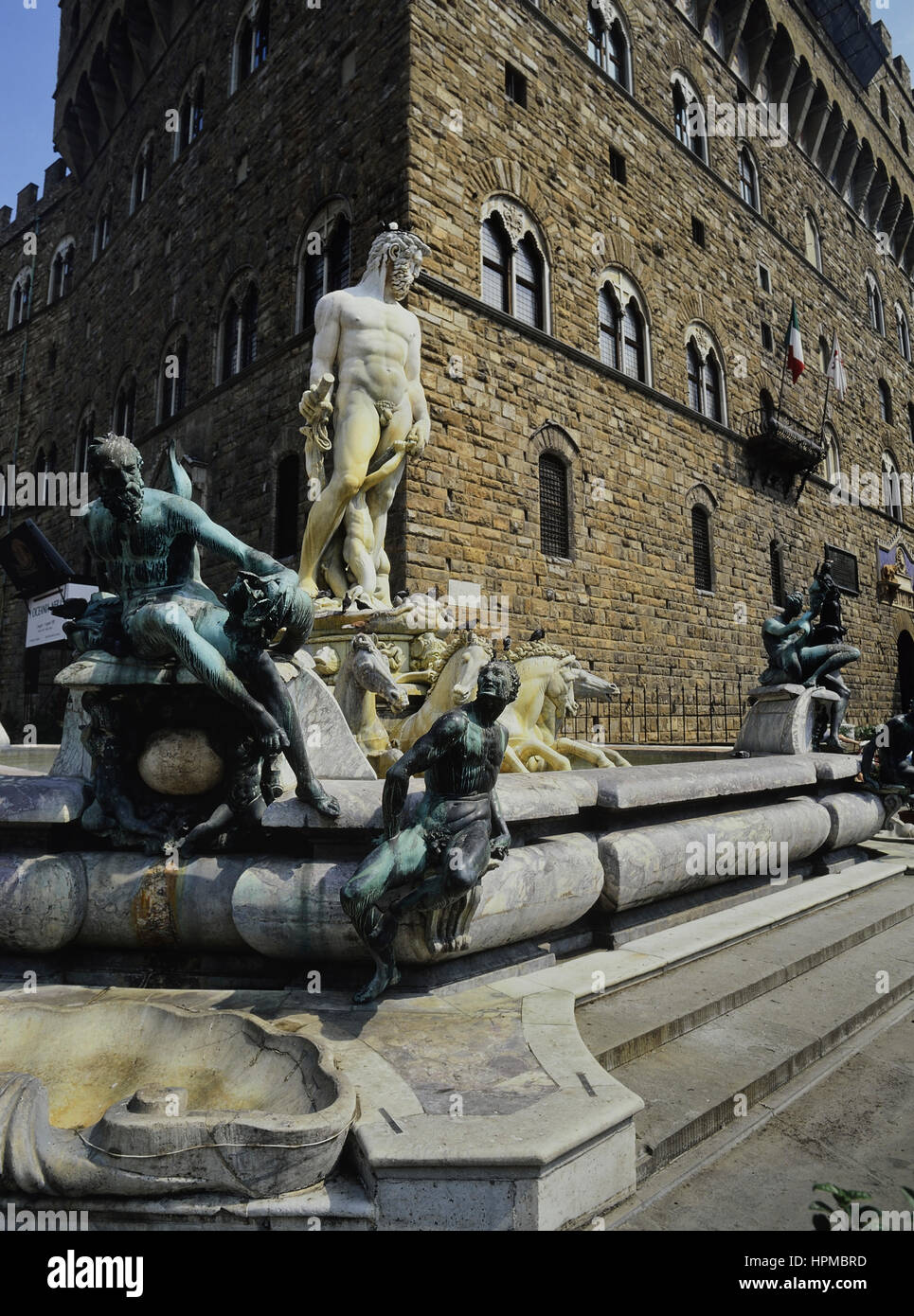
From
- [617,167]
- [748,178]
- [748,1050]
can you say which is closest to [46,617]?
[617,167]

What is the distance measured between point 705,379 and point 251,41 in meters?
12.0

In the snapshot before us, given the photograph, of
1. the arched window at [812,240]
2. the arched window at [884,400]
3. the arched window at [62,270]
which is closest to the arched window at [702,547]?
the arched window at [812,240]

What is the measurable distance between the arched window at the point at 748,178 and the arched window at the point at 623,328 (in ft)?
25.0

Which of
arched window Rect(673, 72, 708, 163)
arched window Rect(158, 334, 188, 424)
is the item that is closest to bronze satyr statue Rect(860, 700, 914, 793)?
arched window Rect(158, 334, 188, 424)

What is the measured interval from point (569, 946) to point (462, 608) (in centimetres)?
809

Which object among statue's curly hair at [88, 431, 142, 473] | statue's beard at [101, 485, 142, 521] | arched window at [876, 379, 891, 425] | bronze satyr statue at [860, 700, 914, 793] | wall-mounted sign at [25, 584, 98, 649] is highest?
arched window at [876, 379, 891, 425]

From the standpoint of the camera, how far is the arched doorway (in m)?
26.7

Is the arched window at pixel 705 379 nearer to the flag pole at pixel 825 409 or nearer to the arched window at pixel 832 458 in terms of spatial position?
the flag pole at pixel 825 409

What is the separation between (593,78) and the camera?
15.0m

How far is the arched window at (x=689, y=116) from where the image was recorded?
57.6 ft

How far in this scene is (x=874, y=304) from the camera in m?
27.6

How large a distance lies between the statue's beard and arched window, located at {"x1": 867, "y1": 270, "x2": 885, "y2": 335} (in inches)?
1200

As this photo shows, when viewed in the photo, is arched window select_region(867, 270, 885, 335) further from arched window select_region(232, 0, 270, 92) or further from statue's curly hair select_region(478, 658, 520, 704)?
statue's curly hair select_region(478, 658, 520, 704)
